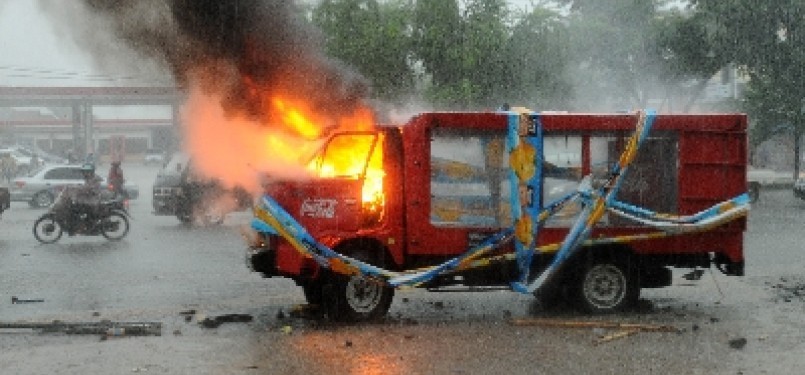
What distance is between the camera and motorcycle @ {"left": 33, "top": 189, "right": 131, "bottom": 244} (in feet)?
66.5

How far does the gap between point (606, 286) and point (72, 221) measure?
40.8 feet

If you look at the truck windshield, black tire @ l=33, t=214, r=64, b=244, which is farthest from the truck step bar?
black tire @ l=33, t=214, r=64, b=244

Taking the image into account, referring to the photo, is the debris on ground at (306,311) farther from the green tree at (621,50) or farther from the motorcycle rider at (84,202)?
the green tree at (621,50)

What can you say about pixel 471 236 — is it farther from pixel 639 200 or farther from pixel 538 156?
pixel 639 200

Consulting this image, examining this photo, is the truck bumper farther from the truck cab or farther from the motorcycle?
the motorcycle

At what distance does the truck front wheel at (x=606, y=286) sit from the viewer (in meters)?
11.5

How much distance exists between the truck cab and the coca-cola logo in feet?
0.04

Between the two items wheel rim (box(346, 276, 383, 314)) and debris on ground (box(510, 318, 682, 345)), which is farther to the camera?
wheel rim (box(346, 276, 383, 314))

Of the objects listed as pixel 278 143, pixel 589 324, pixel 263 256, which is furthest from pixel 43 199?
pixel 589 324

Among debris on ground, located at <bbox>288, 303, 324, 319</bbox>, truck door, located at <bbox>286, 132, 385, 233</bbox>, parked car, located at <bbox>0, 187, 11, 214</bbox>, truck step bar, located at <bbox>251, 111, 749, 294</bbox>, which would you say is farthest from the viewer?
parked car, located at <bbox>0, 187, 11, 214</bbox>

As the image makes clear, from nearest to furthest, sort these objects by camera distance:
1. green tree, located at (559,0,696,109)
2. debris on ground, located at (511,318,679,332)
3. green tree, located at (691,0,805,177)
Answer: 1. debris on ground, located at (511,318,679,332)
2. green tree, located at (691,0,805,177)
3. green tree, located at (559,0,696,109)

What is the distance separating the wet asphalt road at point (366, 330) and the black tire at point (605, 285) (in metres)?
0.24

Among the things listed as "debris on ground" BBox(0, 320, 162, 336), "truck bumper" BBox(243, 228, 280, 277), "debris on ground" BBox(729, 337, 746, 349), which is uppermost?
"truck bumper" BBox(243, 228, 280, 277)

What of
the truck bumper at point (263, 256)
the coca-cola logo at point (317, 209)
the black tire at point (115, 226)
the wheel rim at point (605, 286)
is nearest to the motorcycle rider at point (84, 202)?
the black tire at point (115, 226)
